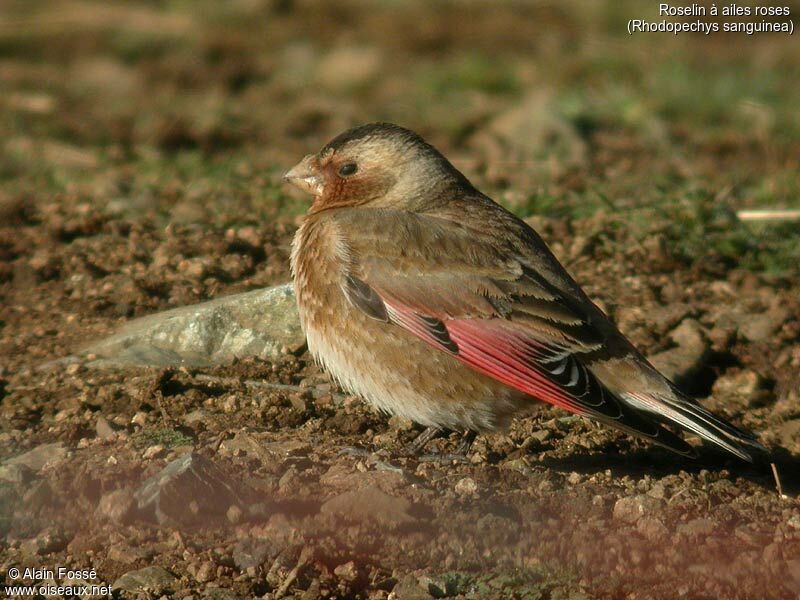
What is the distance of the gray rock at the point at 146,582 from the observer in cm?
450

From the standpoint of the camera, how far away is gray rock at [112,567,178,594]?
450 cm

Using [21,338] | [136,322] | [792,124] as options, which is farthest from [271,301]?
[792,124]

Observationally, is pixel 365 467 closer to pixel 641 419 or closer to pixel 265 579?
pixel 265 579

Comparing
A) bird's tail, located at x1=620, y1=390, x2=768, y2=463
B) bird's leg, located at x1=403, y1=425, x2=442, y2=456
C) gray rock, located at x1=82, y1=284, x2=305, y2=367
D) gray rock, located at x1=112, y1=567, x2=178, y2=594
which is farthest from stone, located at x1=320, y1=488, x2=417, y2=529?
gray rock, located at x1=82, y1=284, x2=305, y2=367

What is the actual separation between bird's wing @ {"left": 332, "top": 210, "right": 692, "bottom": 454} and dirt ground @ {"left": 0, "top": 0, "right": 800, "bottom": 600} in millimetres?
387

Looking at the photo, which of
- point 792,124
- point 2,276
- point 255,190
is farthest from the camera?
point 792,124

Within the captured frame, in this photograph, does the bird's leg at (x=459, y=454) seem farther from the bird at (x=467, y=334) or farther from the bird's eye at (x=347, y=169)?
the bird's eye at (x=347, y=169)

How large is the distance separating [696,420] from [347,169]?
2.32 m

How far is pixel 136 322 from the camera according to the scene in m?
6.60

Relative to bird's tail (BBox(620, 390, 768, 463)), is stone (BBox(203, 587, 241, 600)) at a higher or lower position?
higher

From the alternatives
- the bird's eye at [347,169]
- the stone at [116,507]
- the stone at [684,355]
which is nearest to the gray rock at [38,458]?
the stone at [116,507]

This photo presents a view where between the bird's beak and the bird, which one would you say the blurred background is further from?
the bird

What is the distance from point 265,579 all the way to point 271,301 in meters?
2.26

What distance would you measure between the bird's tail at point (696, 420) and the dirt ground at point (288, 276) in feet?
0.75
